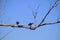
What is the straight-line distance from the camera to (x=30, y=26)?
343cm

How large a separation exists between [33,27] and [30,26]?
4.2 inches

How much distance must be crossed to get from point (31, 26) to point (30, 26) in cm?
3

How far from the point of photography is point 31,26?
343 centimetres

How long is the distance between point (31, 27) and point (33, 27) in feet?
0.20

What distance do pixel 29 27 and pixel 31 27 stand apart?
0.20 ft

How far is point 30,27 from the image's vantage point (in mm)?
3410

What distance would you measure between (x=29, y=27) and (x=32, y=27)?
0.30ft

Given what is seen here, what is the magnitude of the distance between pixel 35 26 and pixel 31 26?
0.46ft

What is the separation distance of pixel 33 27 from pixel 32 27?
30mm

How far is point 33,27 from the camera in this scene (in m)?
3.37

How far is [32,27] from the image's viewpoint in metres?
3.38

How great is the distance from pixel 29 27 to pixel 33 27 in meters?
0.12
